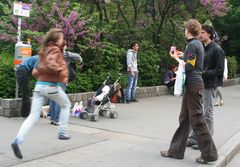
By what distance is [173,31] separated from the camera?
17.3 meters

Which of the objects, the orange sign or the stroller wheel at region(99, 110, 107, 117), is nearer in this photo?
the orange sign

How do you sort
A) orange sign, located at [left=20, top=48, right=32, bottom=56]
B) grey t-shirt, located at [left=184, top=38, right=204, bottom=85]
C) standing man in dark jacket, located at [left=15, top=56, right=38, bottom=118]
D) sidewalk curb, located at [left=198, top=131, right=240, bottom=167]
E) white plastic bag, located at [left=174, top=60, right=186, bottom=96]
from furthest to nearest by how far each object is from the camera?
1. orange sign, located at [left=20, top=48, right=32, bottom=56]
2. standing man in dark jacket, located at [left=15, top=56, right=38, bottom=118]
3. sidewalk curb, located at [left=198, top=131, right=240, bottom=167]
4. white plastic bag, located at [left=174, top=60, right=186, bottom=96]
5. grey t-shirt, located at [left=184, top=38, right=204, bottom=85]

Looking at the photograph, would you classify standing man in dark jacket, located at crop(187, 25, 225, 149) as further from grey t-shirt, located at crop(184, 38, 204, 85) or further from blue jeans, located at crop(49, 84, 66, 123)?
blue jeans, located at crop(49, 84, 66, 123)

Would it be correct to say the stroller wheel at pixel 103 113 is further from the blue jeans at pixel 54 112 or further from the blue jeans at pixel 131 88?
the blue jeans at pixel 131 88

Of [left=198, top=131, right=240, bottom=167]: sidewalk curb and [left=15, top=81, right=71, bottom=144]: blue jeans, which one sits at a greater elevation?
[left=15, top=81, right=71, bottom=144]: blue jeans

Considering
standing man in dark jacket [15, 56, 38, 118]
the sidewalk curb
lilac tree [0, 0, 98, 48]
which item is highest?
lilac tree [0, 0, 98, 48]

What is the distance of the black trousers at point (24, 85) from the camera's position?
26.7ft

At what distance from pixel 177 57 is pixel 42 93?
2001 mm

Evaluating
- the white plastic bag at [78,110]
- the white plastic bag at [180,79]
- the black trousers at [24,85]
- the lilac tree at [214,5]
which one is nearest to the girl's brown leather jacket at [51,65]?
the white plastic bag at [180,79]

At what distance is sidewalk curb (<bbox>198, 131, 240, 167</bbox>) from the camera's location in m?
6.22

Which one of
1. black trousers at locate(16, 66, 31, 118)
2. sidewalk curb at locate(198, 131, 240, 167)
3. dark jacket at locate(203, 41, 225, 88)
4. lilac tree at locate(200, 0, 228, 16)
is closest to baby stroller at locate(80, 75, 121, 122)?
black trousers at locate(16, 66, 31, 118)

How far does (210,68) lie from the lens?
6508 mm

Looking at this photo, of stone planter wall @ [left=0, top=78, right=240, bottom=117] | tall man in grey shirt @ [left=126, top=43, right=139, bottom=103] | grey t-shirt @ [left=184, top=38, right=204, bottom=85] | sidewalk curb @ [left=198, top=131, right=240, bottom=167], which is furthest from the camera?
tall man in grey shirt @ [left=126, top=43, right=139, bottom=103]

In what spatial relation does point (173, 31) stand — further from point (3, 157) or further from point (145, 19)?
point (3, 157)
